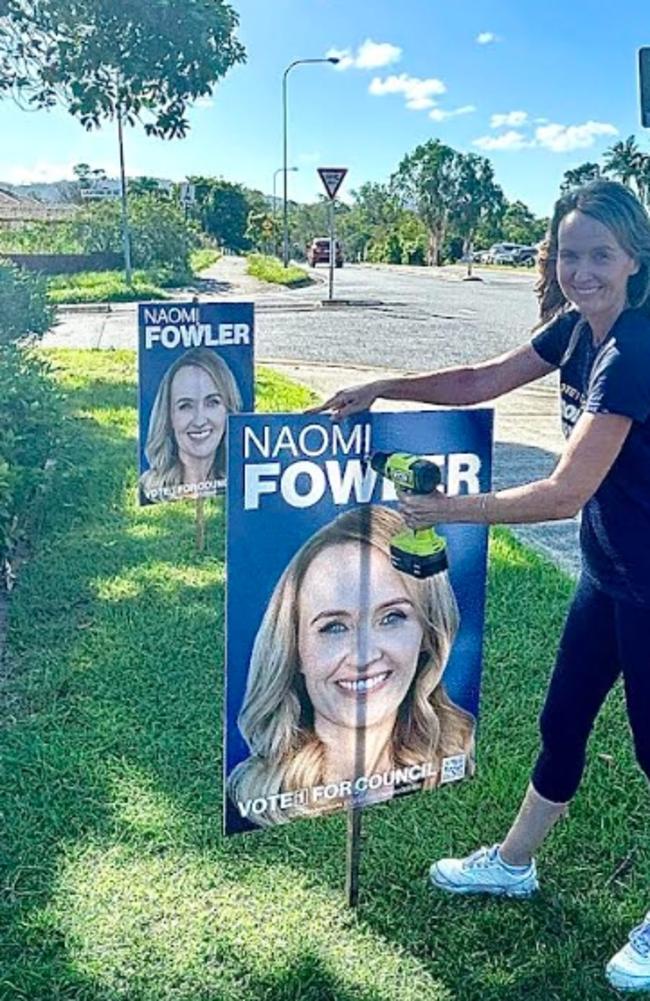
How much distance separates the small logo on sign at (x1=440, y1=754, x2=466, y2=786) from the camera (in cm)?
265

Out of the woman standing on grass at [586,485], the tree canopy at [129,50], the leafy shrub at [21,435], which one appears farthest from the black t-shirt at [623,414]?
the tree canopy at [129,50]

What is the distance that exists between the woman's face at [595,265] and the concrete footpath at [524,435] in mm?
1613

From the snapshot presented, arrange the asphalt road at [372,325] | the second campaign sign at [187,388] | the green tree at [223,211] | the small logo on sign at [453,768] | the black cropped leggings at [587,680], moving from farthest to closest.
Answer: the green tree at [223,211] → the asphalt road at [372,325] → the second campaign sign at [187,388] → the small logo on sign at [453,768] → the black cropped leggings at [587,680]

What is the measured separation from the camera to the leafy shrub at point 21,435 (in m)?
4.48

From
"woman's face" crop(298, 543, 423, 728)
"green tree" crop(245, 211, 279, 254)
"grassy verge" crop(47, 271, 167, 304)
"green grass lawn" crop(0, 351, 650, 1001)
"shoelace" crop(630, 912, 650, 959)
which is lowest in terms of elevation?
"green grass lawn" crop(0, 351, 650, 1001)

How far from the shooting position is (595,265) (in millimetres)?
2145

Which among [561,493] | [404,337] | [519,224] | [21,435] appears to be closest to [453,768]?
[561,493]

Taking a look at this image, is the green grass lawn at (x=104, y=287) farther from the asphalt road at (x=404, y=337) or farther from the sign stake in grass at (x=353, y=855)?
the sign stake in grass at (x=353, y=855)

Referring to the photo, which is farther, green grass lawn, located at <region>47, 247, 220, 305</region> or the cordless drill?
green grass lawn, located at <region>47, 247, 220, 305</region>

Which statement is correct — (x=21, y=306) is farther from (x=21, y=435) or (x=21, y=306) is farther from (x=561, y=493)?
(x=561, y=493)

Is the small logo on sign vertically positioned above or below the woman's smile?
below

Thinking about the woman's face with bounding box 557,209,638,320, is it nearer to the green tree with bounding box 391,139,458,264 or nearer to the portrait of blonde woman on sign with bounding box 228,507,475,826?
the portrait of blonde woman on sign with bounding box 228,507,475,826

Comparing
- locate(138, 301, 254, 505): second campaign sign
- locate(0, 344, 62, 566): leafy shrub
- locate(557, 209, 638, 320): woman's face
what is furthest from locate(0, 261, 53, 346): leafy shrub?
locate(557, 209, 638, 320): woman's face

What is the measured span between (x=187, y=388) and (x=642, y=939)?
310 cm
